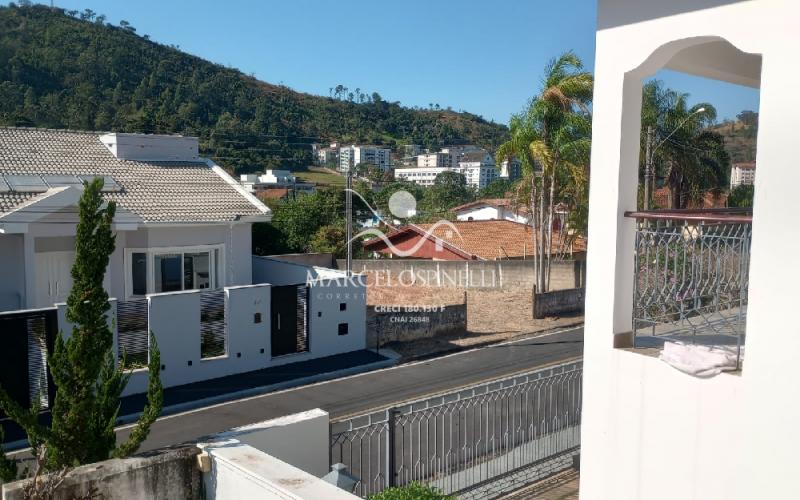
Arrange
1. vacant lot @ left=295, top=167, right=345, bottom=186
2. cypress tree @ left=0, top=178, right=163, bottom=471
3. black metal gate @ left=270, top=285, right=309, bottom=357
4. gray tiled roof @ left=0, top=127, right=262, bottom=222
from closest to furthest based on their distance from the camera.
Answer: cypress tree @ left=0, top=178, right=163, bottom=471, black metal gate @ left=270, top=285, right=309, bottom=357, gray tiled roof @ left=0, top=127, right=262, bottom=222, vacant lot @ left=295, top=167, right=345, bottom=186

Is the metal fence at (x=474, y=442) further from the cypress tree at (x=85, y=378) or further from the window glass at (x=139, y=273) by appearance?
the window glass at (x=139, y=273)

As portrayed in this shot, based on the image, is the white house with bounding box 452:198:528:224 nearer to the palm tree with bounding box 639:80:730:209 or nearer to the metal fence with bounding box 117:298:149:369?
the palm tree with bounding box 639:80:730:209

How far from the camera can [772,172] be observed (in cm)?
355

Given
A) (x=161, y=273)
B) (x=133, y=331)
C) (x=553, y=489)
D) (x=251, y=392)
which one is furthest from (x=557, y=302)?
(x=553, y=489)

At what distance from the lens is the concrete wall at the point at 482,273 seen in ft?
84.8

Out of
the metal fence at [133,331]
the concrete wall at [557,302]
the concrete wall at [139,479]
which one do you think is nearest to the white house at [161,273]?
the metal fence at [133,331]

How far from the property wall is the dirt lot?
30.0 ft

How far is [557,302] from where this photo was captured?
74.4ft

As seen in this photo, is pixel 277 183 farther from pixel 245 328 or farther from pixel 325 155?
pixel 245 328

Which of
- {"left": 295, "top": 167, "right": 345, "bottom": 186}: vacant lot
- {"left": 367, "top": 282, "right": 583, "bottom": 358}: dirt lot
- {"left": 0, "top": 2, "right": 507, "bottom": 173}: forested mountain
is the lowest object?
{"left": 367, "top": 282, "right": 583, "bottom": 358}: dirt lot

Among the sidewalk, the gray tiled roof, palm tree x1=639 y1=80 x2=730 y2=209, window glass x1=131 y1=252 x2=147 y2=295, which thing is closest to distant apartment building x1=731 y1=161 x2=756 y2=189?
palm tree x1=639 y1=80 x2=730 y2=209

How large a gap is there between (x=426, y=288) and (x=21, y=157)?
14.6 meters

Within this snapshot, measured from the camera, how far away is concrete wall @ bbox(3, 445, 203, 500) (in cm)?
462

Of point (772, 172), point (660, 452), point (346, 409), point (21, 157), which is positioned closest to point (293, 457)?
point (660, 452)
